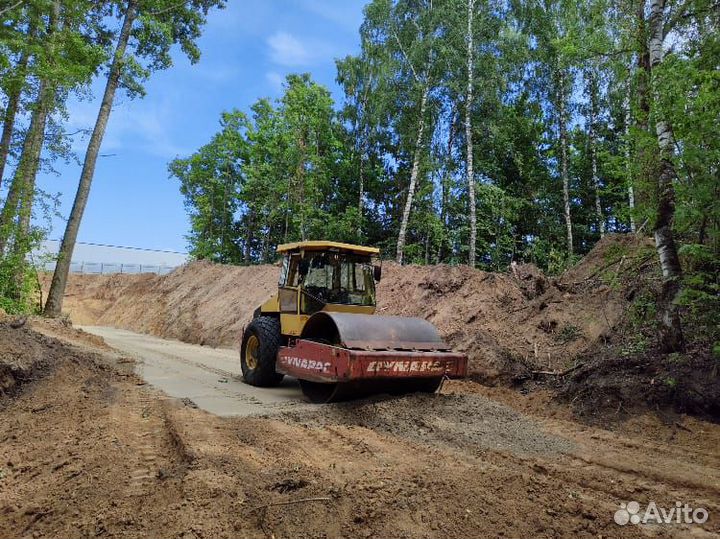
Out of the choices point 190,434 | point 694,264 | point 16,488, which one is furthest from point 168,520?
point 694,264

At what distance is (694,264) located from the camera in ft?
23.7

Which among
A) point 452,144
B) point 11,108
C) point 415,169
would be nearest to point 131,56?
point 11,108

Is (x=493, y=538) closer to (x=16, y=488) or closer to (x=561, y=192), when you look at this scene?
(x=16, y=488)

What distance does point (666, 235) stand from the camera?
6.88 metres

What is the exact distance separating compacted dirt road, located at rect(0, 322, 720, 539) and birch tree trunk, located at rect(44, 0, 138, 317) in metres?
10.0

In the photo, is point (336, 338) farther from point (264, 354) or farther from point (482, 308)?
point (482, 308)

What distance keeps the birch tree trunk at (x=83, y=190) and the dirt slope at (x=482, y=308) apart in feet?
18.0

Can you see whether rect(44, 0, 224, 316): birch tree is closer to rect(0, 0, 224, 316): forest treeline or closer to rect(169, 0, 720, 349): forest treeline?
rect(0, 0, 224, 316): forest treeline

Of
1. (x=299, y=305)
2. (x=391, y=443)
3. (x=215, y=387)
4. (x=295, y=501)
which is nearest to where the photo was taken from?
(x=295, y=501)

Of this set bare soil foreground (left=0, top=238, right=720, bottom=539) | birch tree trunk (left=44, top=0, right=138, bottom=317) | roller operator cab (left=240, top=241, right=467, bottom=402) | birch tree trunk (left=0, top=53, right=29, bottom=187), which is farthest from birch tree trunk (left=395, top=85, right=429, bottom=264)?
birch tree trunk (left=0, top=53, right=29, bottom=187)

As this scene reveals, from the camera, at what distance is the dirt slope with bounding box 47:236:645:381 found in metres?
9.28

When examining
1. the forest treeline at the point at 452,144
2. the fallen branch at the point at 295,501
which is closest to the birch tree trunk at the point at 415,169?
the forest treeline at the point at 452,144

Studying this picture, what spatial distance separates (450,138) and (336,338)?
21.1 metres

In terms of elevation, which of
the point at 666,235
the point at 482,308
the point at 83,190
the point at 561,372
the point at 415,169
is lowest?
the point at 561,372
